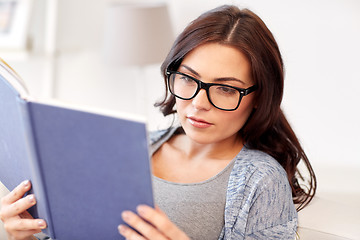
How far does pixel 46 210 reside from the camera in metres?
0.93

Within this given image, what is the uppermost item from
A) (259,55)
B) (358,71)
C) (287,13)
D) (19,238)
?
(287,13)

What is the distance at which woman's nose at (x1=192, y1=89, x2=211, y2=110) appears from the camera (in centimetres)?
110

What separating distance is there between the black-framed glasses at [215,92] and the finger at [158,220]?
13.5 inches

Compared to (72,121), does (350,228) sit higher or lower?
lower

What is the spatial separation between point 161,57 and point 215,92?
5.19 ft

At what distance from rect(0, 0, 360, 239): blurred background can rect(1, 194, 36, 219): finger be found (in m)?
0.84

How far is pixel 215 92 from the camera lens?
1106 mm

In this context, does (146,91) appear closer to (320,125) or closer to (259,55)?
(320,125)

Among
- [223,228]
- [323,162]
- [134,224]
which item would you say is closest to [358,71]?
[323,162]

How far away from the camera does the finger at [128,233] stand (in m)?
0.88

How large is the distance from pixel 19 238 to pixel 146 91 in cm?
190

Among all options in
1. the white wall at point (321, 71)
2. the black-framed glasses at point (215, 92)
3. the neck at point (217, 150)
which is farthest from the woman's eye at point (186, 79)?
the white wall at point (321, 71)

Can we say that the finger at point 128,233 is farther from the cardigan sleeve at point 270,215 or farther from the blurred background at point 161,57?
the blurred background at point 161,57

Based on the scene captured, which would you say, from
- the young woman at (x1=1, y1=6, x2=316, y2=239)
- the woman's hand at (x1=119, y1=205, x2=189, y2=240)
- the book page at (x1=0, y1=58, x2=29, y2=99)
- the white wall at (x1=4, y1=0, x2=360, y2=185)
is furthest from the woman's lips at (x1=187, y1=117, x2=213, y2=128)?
the white wall at (x1=4, y1=0, x2=360, y2=185)
